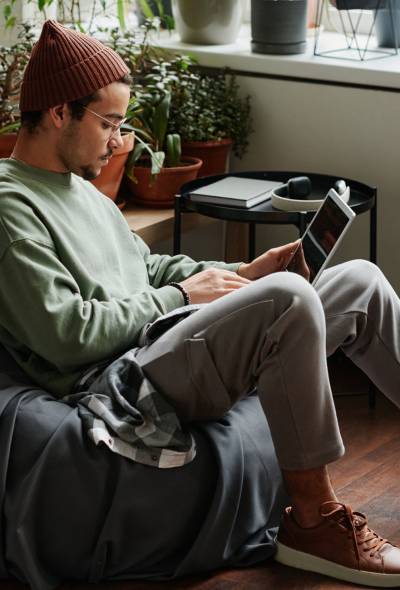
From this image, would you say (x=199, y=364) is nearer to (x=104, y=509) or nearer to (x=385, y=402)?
(x=104, y=509)

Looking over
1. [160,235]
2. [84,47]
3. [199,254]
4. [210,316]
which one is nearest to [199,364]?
[210,316]

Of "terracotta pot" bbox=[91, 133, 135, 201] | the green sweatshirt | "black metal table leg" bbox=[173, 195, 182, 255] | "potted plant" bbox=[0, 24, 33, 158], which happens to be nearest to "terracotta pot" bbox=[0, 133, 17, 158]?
"potted plant" bbox=[0, 24, 33, 158]

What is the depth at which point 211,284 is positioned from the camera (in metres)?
2.28

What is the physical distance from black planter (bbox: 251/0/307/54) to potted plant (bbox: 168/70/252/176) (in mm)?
159

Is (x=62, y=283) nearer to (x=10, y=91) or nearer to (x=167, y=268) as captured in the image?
(x=167, y=268)

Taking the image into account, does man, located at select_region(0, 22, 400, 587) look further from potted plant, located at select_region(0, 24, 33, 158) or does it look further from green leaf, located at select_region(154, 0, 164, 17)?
green leaf, located at select_region(154, 0, 164, 17)

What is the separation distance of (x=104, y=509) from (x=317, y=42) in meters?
1.93

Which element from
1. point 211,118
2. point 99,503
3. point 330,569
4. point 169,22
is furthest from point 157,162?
point 330,569

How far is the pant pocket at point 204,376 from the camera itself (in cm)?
203

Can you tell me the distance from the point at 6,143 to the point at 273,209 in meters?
0.71

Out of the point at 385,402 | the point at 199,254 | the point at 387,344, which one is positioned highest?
the point at 387,344

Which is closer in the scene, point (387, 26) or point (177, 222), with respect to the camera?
point (177, 222)

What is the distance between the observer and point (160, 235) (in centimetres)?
309

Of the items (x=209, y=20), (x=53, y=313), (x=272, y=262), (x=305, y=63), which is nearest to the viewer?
(x=53, y=313)
